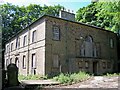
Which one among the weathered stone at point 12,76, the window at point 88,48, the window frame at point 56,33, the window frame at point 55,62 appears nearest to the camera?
the weathered stone at point 12,76

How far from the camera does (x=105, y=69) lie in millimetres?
27688

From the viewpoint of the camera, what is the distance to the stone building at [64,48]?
2222 centimetres

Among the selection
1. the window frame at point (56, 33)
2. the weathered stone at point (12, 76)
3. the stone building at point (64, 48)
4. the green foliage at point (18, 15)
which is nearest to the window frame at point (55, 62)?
the stone building at point (64, 48)

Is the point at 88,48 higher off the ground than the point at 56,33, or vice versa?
the point at 56,33

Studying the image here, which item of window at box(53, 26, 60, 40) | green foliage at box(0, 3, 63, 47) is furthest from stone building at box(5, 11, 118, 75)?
green foliage at box(0, 3, 63, 47)

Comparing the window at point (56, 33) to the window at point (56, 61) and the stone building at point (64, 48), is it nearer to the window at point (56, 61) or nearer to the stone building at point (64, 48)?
the stone building at point (64, 48)

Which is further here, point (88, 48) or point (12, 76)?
point (88, 48)

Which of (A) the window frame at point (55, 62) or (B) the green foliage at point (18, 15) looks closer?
(A) the window frame at point (55, 62)

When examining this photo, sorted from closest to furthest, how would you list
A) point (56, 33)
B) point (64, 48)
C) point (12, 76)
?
point (12, 76) < point (56, 33) < point (64, 48)

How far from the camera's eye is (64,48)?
23406 mm

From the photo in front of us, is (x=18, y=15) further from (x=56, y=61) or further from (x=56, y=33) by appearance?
(x=56, y=61)

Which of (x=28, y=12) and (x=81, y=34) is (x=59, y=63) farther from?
(x=28, y=12)

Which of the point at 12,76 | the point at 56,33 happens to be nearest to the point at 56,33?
the point at 56,33

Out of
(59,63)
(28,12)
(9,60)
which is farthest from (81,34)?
(28,12)
